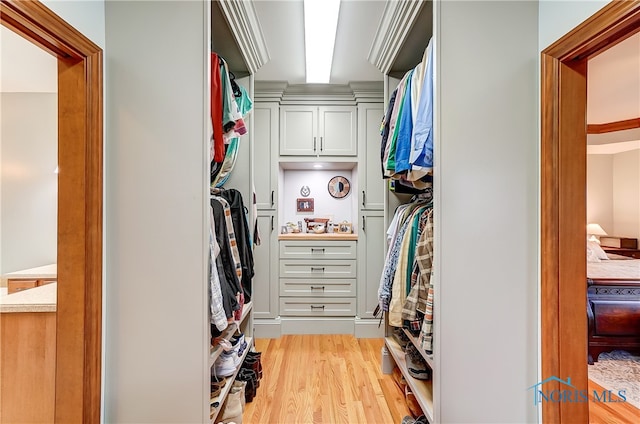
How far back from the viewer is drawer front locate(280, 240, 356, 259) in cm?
321

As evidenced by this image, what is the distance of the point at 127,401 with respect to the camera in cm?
131

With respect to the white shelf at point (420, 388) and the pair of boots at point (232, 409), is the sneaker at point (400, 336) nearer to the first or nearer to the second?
the white shelf at point (420, 388)

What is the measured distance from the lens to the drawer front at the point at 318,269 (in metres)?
3.21

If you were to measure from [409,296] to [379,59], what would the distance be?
175 cm

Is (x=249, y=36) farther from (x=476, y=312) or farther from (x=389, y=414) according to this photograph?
(x=389, y=414)

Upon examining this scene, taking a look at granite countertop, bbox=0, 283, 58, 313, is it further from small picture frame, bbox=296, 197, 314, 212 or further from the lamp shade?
the lamp shade

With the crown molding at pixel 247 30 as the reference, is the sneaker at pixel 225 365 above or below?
below

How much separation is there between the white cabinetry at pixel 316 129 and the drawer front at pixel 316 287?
1339 mm

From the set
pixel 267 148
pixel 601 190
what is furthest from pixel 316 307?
pixel 601 190

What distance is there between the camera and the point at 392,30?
1933mm

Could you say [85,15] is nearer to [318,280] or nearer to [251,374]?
[251,374]

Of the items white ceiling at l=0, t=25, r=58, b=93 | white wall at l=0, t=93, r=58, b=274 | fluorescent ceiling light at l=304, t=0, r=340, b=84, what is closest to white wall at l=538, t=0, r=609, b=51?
fluorescent ceiling light at l=304, t=0, r=340, b=84

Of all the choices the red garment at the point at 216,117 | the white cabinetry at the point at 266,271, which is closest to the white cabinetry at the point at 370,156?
the white cabinetry at the point at 266,271

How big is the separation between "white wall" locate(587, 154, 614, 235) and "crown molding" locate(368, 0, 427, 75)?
555 cm
